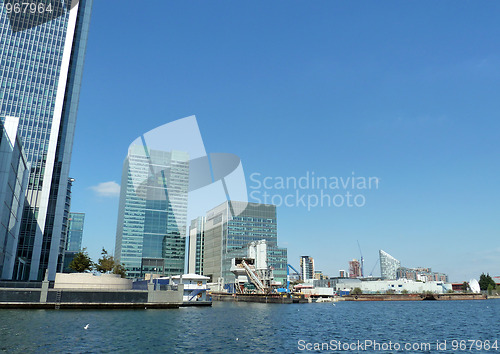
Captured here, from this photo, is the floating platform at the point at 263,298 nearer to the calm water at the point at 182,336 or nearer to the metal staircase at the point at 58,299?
the metal staircase at the point at 58,299

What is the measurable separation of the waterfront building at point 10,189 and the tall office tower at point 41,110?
12.7m

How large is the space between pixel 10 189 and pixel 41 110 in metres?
50.5

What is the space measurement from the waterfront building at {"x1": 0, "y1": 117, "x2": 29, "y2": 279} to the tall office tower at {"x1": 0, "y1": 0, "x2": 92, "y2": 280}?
1272 cm

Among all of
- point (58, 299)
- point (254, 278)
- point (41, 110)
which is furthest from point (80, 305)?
point (254, 278)

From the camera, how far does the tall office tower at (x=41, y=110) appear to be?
5039 inches

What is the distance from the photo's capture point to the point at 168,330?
4938 cm

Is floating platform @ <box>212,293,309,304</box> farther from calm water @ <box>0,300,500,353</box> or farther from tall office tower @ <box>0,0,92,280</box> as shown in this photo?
calm water @ <box>0,300,500,353</box>

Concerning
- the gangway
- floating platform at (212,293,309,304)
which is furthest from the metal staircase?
the gangway

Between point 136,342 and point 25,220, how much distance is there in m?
108

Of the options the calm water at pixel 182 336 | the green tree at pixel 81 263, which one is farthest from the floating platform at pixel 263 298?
the calm water at pixel 182 336

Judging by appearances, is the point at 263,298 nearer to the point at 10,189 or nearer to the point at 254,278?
the point at 254,278

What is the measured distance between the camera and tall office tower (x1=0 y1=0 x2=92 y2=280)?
128 m

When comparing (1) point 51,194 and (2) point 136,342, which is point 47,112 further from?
(2) point 136,342

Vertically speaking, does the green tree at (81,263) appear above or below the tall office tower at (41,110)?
below
